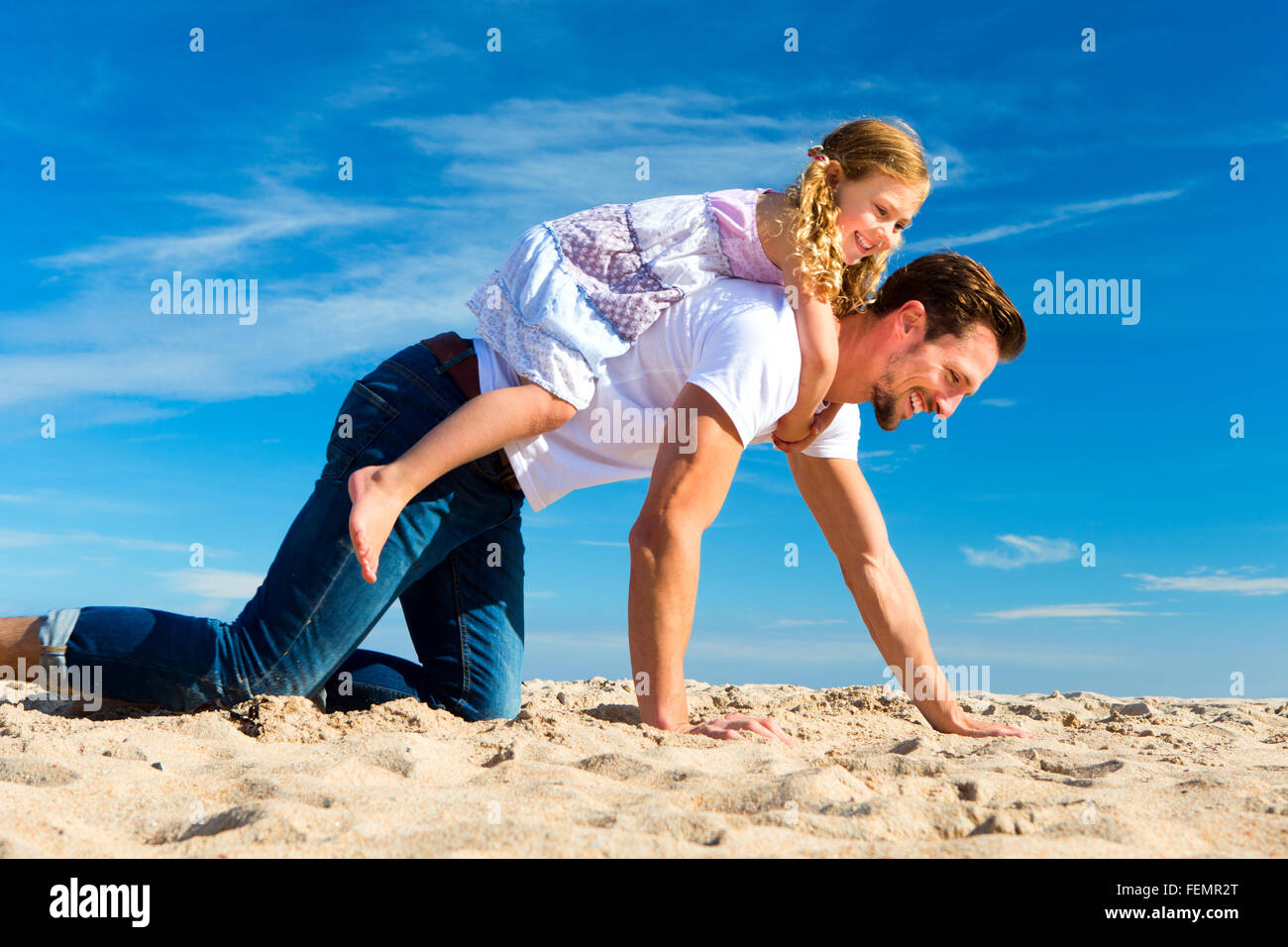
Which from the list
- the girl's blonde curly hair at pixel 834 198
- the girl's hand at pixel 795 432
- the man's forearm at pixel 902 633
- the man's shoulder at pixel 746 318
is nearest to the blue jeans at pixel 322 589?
the man's shoulder at pixel 746 318

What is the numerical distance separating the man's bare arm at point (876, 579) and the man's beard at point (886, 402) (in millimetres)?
269

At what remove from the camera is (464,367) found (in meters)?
2.79

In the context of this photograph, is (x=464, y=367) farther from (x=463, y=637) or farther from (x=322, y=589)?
(x=463, y=637)

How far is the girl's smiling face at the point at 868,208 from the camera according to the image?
2.88m

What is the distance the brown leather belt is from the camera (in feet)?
9.12

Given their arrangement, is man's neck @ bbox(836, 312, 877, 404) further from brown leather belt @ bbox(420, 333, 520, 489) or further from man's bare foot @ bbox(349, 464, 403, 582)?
man's bare foot @ bbox(349, 464, 403, 582)

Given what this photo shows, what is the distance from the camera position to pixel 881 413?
3.01m

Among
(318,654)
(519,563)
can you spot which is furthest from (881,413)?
(318,654)

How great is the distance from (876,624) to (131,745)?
2.25m
